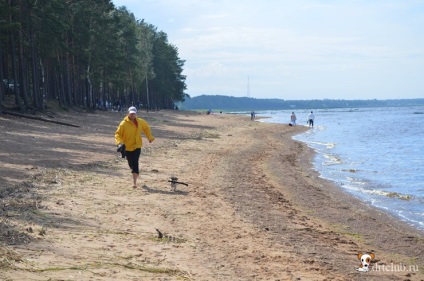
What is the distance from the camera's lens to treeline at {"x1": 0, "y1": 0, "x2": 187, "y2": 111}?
34.7 m

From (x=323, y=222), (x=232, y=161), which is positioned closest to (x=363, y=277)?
(x=323, y=222)

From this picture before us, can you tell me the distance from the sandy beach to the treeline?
1777cm

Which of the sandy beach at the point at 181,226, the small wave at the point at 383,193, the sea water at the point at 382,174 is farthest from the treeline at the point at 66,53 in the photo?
the small wave at the point at 383,193

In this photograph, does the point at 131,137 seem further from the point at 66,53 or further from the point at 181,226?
the point at 66,53

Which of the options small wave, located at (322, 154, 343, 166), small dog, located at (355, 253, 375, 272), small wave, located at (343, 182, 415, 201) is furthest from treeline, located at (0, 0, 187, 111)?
small dog, located at (355, 253, 375, 272)

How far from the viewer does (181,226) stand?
952 cm

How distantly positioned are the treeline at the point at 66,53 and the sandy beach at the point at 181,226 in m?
17.8

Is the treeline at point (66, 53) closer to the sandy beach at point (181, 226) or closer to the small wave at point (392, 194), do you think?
the sandy beach at point (181, 226)

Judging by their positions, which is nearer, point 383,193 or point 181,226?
point 181,226

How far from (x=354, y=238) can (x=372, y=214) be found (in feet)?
10.3

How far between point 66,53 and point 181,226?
3982cm

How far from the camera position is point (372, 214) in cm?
1312
